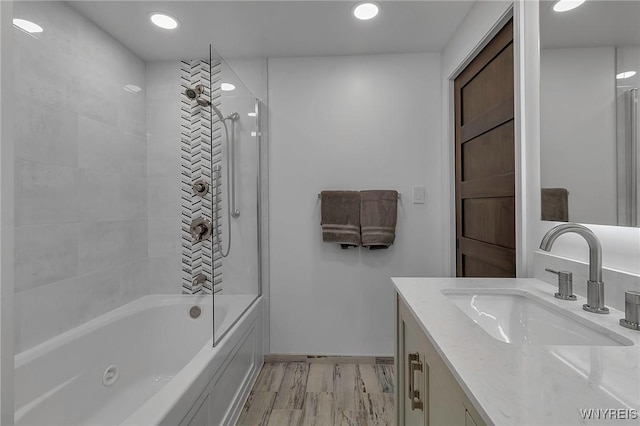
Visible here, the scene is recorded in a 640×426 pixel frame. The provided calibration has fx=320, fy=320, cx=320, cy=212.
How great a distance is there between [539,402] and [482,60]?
1781mm

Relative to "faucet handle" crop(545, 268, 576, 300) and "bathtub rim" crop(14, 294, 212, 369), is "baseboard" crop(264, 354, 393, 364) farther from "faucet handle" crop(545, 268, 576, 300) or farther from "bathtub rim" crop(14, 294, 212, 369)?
"faucet handle" crop(545, 268, 576, 300)

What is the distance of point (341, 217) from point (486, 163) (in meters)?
0.97

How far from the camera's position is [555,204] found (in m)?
1.24

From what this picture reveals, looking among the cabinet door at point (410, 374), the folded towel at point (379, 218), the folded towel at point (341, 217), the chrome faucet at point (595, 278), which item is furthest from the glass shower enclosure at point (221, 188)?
the chrome faucet at point (595, 278)

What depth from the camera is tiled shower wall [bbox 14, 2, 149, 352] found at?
146 centimetres

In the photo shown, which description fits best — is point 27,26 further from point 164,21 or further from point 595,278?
Answer: point 595,278

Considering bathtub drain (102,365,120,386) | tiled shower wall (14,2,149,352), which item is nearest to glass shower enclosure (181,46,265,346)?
tiled shower wall (14,2,149,352)

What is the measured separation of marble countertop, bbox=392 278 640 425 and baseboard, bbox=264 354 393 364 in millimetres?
1636

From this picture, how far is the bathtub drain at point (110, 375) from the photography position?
174 cm

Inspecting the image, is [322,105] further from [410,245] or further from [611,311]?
[611,311]

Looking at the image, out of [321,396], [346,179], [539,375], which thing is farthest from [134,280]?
[539,375]

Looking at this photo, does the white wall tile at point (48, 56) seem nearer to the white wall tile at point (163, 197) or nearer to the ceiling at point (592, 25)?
the white wall tile at point (163, 197)

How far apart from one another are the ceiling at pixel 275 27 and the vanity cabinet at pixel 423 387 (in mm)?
1605

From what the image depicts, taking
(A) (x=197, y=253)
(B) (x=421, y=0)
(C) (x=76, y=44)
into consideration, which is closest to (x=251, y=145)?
(A) (x=197, y=253)
